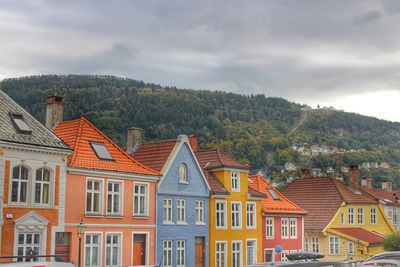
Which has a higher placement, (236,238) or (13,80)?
(13,80)

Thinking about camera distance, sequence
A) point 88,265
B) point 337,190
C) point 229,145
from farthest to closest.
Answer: point 229,145, point 337,190, point 88,265

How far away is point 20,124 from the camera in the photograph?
34.3 m

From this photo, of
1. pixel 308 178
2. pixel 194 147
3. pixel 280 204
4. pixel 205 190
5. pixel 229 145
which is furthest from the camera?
pixel 229 145

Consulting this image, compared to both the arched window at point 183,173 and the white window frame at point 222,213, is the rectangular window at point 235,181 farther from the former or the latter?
the arched window at point 183,173

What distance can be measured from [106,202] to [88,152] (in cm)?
333

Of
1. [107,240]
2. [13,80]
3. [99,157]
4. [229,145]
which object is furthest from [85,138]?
[13,80]

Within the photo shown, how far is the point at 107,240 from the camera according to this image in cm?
3744

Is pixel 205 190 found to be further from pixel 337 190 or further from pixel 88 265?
pixel 337 190

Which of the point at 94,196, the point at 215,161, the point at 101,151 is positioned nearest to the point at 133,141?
the point at 215,161

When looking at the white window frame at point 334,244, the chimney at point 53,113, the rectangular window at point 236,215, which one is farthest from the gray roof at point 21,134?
the white window frame at point 334,244

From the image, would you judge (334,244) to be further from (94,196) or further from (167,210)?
(94,196)

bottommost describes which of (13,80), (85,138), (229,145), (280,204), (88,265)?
(88,265)

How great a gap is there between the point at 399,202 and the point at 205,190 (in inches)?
1700

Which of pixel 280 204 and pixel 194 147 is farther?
pixel 280 204
